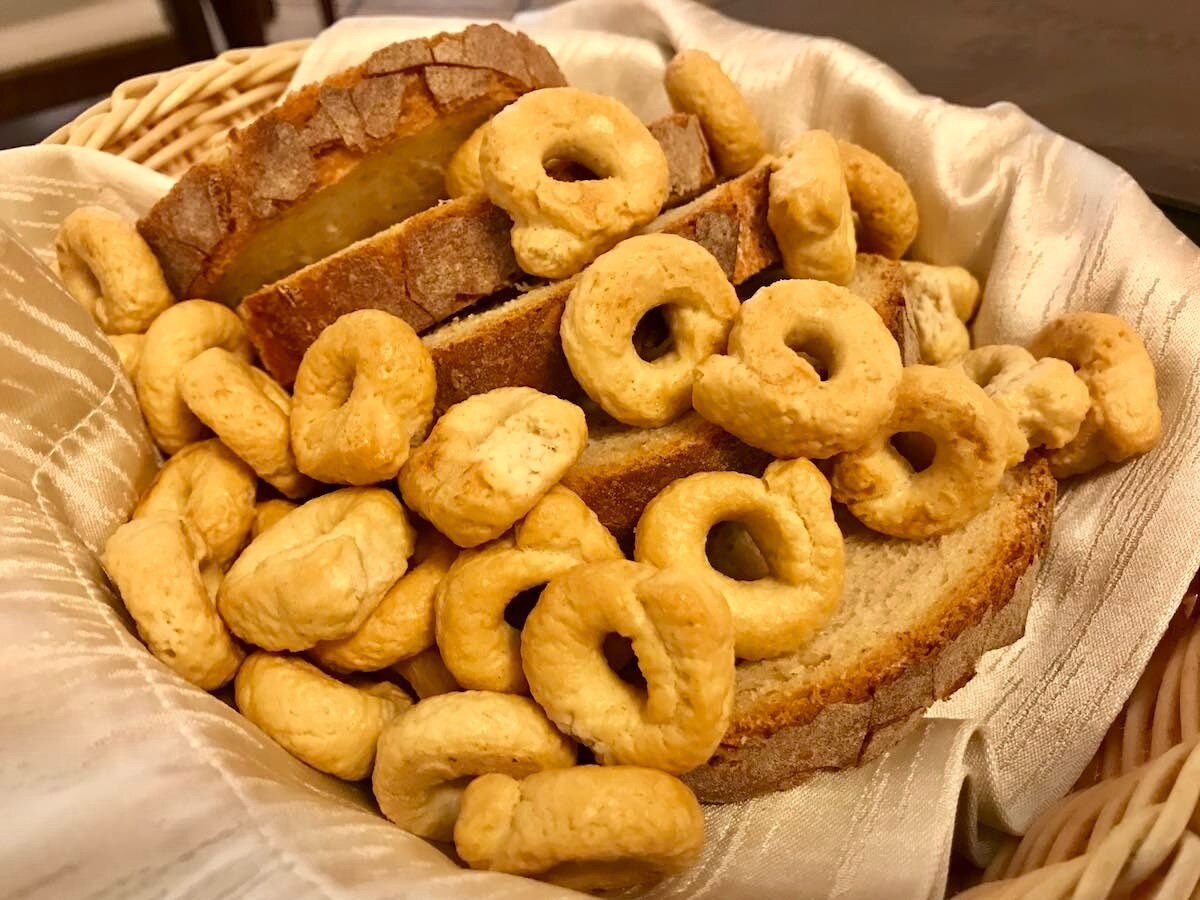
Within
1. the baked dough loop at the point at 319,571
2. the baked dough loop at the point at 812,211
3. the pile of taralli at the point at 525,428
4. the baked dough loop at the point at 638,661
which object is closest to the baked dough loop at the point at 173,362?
the pile of taralli at the point at 525,428

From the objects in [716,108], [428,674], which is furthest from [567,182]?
[428,674]

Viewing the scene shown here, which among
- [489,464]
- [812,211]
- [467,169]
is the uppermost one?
[467,169]

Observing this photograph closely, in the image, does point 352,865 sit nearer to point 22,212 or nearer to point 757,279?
point 757,279

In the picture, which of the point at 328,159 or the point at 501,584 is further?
the point at 328,159

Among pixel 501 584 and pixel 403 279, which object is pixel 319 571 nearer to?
pixel 501 584

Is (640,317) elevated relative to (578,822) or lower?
elevated

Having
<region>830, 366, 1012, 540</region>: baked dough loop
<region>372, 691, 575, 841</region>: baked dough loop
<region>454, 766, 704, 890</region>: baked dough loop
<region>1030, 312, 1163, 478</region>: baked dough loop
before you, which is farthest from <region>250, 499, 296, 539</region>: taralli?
<region>1030, 312, 1163, 478</region>: baked dough loop

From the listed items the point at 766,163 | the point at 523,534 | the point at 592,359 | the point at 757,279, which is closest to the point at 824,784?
the point at 523,534

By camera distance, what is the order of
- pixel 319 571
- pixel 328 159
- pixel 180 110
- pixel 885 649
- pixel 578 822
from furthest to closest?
pixel 180 110 → pixel 328 159 → pixel 885 649 → pixel 319 571 → pixel 578 822
